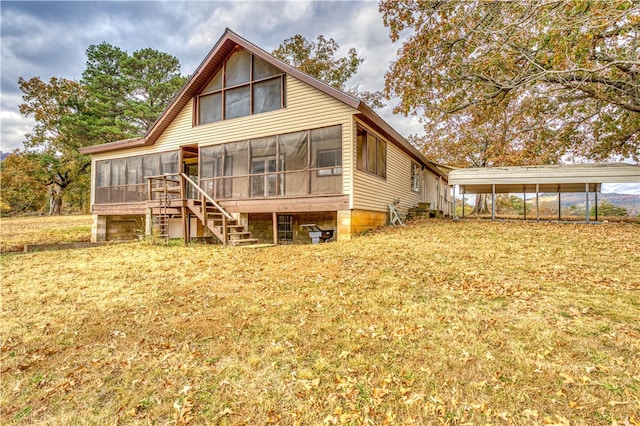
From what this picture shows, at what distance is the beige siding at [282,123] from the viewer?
10.1m

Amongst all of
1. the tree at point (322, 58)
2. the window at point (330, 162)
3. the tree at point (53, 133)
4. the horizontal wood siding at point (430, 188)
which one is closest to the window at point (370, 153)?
the window at point (330, 162)

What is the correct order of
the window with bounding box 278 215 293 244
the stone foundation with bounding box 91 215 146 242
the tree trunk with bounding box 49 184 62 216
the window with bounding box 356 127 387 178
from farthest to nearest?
the tree trunk with bounding box 49 184 62 216, the stone foundation with bounding box 91 215 146 242, the window with bounding box 278 215 293 244, the window with bounding box 356 127 387 178

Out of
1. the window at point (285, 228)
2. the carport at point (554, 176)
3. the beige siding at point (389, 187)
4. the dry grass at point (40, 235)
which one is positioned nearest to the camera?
the beige siding at point (389, 187)

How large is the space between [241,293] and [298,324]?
1.62m

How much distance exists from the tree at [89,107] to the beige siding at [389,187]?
22525 mm

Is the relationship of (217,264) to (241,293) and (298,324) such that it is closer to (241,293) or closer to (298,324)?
(241,293)

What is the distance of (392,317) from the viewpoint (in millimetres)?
3992

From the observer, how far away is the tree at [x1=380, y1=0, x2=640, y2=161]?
7000 mm

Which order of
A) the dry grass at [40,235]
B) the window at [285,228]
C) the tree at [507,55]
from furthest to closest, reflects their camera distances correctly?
the window at [285,228], the dry grass at [40,235], the tree at [507,55]

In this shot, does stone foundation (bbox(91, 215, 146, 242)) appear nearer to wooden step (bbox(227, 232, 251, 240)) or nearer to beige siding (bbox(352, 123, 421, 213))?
wooden step (bbox(227, 232, 251, 240))

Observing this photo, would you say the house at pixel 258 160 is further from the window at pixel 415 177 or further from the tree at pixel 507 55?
the tree at pixel 507 55

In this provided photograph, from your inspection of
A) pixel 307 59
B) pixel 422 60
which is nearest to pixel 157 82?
pixel 307 59

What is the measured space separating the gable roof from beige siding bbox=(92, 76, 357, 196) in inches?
11.4

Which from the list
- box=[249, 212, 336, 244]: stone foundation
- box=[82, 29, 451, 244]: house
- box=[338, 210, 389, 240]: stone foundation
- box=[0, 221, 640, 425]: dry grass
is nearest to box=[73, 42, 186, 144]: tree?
box=[82, 29, 451, 244]: house
